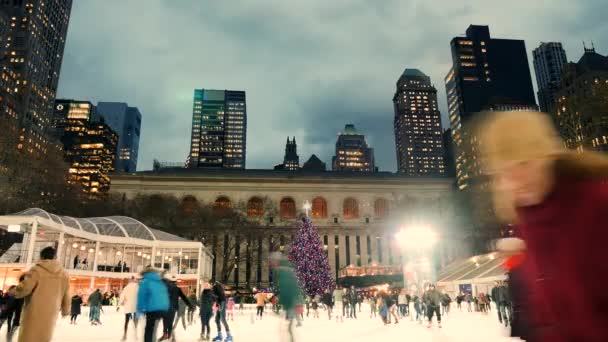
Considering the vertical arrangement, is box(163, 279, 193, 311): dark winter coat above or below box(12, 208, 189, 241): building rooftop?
below

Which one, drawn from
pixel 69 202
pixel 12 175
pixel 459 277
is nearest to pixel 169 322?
pixel 459 277

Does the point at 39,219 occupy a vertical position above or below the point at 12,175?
below

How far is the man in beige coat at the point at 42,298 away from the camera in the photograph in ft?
16.5

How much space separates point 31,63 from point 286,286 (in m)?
129

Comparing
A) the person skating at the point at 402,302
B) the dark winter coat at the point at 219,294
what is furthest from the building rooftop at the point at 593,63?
the dark winter coat at the point at 219,294

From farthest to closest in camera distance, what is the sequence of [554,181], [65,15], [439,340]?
[65,15] → [439,340] → [554,181]

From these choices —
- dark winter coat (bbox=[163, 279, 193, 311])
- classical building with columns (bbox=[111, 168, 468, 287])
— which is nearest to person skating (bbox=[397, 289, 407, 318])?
dark winter coat (bbox=[163, 279, 193, 311])

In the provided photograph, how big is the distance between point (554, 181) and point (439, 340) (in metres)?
11.0

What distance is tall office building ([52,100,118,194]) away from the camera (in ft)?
529

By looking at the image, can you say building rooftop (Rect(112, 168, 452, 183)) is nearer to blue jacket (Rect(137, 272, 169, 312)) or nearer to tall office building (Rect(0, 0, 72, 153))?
tall office building (Rect(0, 0, 72, 153))

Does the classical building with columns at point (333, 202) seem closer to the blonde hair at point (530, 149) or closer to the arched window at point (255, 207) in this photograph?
the arched window at point (255, 207)

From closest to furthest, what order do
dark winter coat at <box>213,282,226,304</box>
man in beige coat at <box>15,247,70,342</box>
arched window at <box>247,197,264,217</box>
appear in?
man in beige coat at <box>15,247,70,342</box>, dark winter coat at <box>213,282,226,304</box>, arched window at <box>247,197,264,217</box>

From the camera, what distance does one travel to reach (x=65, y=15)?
132m

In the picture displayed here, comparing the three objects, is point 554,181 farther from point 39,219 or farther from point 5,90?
point 5,90
